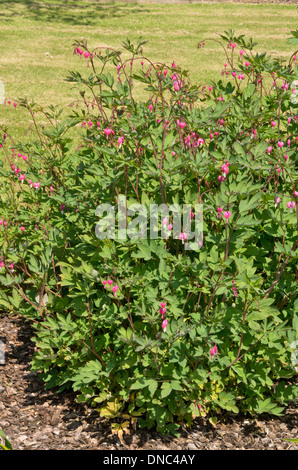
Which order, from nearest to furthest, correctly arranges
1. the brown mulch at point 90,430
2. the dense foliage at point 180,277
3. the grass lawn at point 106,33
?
the dense foliage at point 180,277 < the brown mulch at point 90,430 < the grass lawn at point 106,33

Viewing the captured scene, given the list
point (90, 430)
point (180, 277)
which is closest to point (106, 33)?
point (180, 277)

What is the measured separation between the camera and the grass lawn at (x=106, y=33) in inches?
484

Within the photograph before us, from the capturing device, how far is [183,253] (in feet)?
10.9

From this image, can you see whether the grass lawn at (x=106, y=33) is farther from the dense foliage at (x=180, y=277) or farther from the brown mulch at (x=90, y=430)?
the brown mulch at (x=90, y=430)

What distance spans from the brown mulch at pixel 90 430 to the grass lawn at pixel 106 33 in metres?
6.32

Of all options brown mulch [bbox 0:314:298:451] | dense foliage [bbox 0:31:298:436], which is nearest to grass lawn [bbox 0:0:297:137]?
dense foliage [bbox 0:31:298:436]

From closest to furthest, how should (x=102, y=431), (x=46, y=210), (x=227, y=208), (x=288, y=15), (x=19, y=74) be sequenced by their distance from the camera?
(x=227, y=208) → (x=102, y=431) → (x=46, y=210) → (x=19, y=74) → (x=288, y=15)

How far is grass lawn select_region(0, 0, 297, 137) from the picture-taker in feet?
40.3

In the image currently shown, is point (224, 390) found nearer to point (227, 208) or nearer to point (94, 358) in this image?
point (94, 358)

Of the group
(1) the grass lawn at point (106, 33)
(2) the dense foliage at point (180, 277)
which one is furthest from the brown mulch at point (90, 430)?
(1) the grass lawn at point (106, 33)

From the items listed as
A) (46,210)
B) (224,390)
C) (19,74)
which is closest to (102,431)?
(224,390)

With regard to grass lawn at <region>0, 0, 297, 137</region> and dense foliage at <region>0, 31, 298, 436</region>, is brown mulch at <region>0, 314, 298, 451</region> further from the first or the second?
grass lawn at <region>0, 0, 297, 137</region>

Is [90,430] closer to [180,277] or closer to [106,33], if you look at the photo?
[180,277]

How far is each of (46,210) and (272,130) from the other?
171 centimetres
